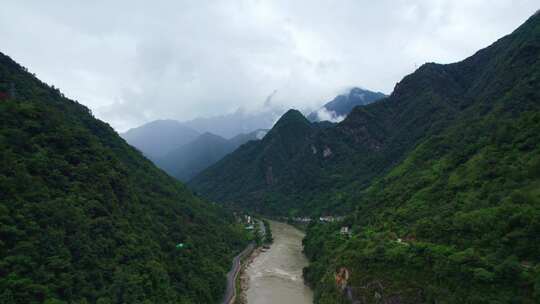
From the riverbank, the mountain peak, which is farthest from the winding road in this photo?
the mountain peak

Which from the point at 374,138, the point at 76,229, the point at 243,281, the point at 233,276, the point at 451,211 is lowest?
the point at 243,281

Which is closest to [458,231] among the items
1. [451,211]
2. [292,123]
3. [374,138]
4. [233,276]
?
[451,211]

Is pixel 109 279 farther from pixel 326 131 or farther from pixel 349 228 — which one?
pixel 326 131

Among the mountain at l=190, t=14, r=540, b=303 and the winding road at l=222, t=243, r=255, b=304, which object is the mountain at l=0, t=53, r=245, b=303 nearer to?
the winding road at l=222, t=243, r=255, b=304

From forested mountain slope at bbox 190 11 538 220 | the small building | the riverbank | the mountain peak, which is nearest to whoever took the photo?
the riverbank

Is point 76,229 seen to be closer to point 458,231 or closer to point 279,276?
point 458,231

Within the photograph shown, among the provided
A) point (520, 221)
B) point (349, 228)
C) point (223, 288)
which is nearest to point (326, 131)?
point (349, 228)

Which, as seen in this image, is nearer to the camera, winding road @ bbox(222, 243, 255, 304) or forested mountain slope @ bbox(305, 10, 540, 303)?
forested mountain slope @ bbox(305, 10, 540, 303)
